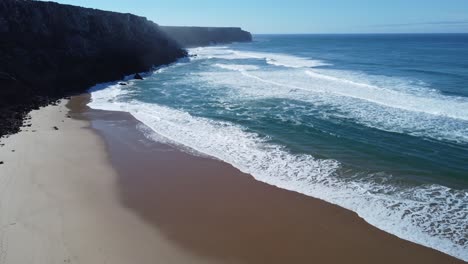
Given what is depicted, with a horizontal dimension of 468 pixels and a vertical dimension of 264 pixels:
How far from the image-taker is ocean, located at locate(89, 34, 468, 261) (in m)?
10.4

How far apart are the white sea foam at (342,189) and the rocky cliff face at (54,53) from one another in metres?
9.45

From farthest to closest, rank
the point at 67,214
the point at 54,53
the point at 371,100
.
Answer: the point at 54,53 → the point at 371,100 → the point at 67,214

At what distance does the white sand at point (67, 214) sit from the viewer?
8273mm

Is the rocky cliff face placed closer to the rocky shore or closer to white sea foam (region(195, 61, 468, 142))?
the rocky shore

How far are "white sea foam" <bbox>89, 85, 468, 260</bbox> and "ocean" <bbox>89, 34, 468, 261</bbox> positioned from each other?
34mm

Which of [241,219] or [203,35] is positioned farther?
[203,35]

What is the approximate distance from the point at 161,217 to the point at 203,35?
9714 centimetres

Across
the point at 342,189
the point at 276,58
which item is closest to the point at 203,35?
the point at 276,58

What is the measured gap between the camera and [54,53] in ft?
100

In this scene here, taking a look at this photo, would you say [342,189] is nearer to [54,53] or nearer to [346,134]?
[346,134]

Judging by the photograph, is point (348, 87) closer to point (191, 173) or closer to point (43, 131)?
point (191, 173)

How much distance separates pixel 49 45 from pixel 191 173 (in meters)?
24.9

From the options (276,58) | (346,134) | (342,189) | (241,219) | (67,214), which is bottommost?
(241,219)

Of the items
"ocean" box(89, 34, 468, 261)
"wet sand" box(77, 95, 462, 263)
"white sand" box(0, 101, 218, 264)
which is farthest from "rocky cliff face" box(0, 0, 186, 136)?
"wet sand" box(77, 95, 462, 263)
